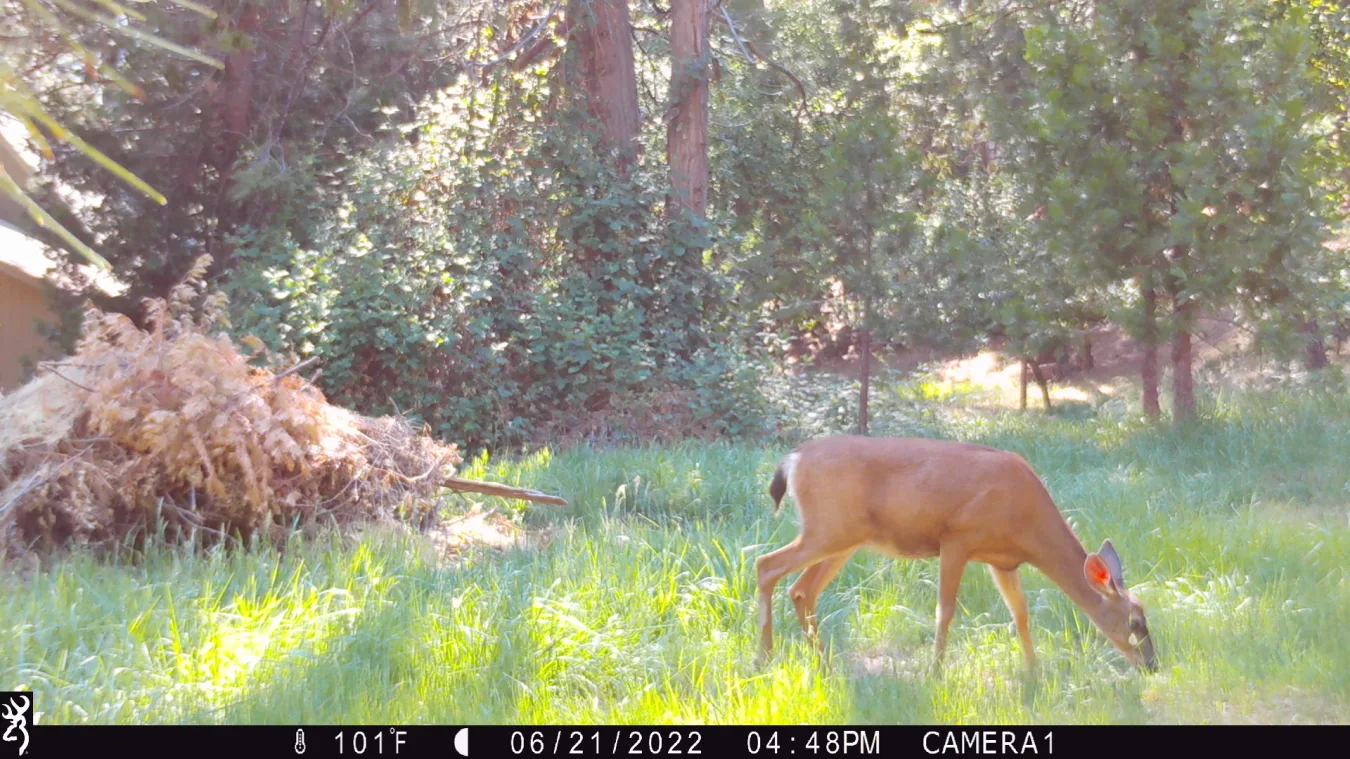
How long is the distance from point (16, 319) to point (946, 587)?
66.1ft

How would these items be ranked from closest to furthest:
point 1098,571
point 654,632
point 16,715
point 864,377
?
point 16,715
point 1098,571
point 654,632
point 864,377

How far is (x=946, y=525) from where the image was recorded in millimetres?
5797

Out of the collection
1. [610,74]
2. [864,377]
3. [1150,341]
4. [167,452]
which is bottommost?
[167,452]

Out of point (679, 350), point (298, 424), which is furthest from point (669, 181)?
point (298, 424)

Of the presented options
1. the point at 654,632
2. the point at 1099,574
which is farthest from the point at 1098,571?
the point at 654,632

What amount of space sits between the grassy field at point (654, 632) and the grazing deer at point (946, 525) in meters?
0.27

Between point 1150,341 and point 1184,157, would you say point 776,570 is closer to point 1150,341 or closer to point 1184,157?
point 1184,157

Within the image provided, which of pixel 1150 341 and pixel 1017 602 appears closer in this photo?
pixel 1017 602

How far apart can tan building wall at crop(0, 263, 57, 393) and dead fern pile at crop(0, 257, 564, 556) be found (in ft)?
46.0

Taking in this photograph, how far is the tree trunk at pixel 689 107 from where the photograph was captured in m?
16.5

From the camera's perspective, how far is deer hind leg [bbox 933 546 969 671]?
225 inches

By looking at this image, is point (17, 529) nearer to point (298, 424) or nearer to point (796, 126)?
point (298, 424)

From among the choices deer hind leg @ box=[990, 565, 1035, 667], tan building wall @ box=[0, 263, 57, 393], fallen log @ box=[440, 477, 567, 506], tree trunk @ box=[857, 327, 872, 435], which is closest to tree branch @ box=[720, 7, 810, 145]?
tree trunk @ box=[857, 327, 872, 435]
